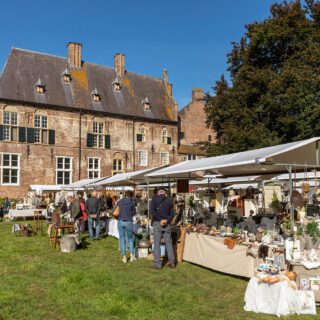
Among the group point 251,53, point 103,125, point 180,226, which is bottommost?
point 180,226

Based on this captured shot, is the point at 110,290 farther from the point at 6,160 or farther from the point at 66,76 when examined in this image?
the point at 66,76

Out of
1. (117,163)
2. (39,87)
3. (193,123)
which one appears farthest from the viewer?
(193,123)

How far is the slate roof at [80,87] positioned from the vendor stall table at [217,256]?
22.0 m

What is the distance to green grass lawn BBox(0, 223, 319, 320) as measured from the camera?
526cm

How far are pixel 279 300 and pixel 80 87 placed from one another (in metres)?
27.9

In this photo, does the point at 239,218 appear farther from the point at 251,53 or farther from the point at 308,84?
the point at 251,53

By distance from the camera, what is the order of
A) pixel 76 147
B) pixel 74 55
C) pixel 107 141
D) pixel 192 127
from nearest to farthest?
pixel 76 147 → pixel 107 141 → pixel 74 55 → pixel 192 127

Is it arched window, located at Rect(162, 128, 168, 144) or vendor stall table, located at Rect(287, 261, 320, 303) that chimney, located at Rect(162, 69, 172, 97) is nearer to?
arched window, located at Rect(162, 128, 168, 144)

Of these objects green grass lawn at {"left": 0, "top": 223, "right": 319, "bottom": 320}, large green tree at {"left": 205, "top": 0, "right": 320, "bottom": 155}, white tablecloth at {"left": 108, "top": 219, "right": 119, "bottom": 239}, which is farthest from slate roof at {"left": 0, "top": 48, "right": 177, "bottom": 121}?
green grass lawn at {"left": 0, "top": 223, "right": 319, "bottom": 320}

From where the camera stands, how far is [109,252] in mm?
10141

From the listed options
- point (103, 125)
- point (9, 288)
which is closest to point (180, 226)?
point (9, 288)

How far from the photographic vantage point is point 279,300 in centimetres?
514

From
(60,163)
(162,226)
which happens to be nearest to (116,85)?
(60,163)

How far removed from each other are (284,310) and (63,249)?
21.7 feet
